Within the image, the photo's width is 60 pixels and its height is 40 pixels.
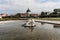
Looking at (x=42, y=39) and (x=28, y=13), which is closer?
(x=42, y=39)

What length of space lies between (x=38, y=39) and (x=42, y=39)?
49cm

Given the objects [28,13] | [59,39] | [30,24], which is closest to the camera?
[59,39]

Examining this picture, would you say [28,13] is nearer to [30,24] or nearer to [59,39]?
[30,24]

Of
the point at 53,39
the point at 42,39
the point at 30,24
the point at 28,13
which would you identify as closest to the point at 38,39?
the point at 42,39

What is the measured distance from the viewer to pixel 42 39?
58.0 ft

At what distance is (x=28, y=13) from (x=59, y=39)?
111999mm

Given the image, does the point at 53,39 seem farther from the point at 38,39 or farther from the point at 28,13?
the point at 28,13

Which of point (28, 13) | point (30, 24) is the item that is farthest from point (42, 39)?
point (28, 13)

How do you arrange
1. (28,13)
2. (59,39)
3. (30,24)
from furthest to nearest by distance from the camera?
(28,13)
(30,24)
(59,39)

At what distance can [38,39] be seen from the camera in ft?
58.0

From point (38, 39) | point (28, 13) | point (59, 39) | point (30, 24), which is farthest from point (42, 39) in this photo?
point (28, 13)

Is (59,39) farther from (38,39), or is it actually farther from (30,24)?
(30,24)

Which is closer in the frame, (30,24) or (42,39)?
(42,39)

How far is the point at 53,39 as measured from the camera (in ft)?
57.7
